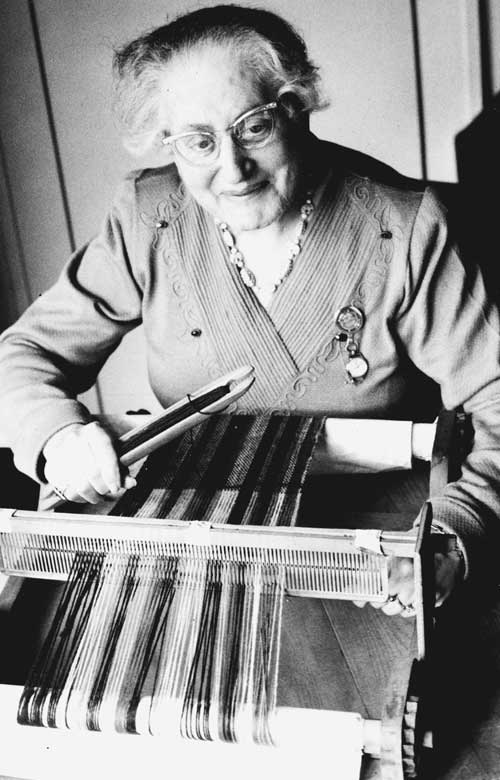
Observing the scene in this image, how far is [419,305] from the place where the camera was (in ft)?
5.43

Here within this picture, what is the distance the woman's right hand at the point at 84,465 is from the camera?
1.32 m

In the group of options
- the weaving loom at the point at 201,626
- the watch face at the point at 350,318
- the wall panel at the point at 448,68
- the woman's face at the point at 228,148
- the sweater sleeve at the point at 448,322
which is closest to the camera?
the weaving loom at the point at 201,626

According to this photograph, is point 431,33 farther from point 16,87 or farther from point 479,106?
point 16,87

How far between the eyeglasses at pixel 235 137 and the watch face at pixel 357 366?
0.47 meters

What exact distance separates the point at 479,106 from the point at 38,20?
140 cm

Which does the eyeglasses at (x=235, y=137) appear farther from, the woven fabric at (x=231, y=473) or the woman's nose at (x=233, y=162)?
the woven fabric at (x=231, y=473)

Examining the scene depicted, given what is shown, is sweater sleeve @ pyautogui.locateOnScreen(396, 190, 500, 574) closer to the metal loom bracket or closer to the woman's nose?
the woman's nose

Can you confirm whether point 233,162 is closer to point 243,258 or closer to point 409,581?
point 243,258

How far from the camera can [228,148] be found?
1.51 meters

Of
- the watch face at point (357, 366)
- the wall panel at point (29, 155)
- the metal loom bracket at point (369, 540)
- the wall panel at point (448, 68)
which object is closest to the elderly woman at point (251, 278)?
the watch face at point (357, 366)

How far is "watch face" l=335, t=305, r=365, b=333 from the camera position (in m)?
1.71

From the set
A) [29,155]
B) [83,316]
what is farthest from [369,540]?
[29,155]

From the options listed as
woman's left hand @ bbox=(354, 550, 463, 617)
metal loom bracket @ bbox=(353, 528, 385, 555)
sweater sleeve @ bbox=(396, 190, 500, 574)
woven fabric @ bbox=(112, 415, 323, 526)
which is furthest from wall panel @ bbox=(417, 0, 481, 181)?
metal loom bracket @ bbox=(353, 528, 385, 555)

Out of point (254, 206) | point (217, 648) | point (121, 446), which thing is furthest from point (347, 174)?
point (217, 648)
